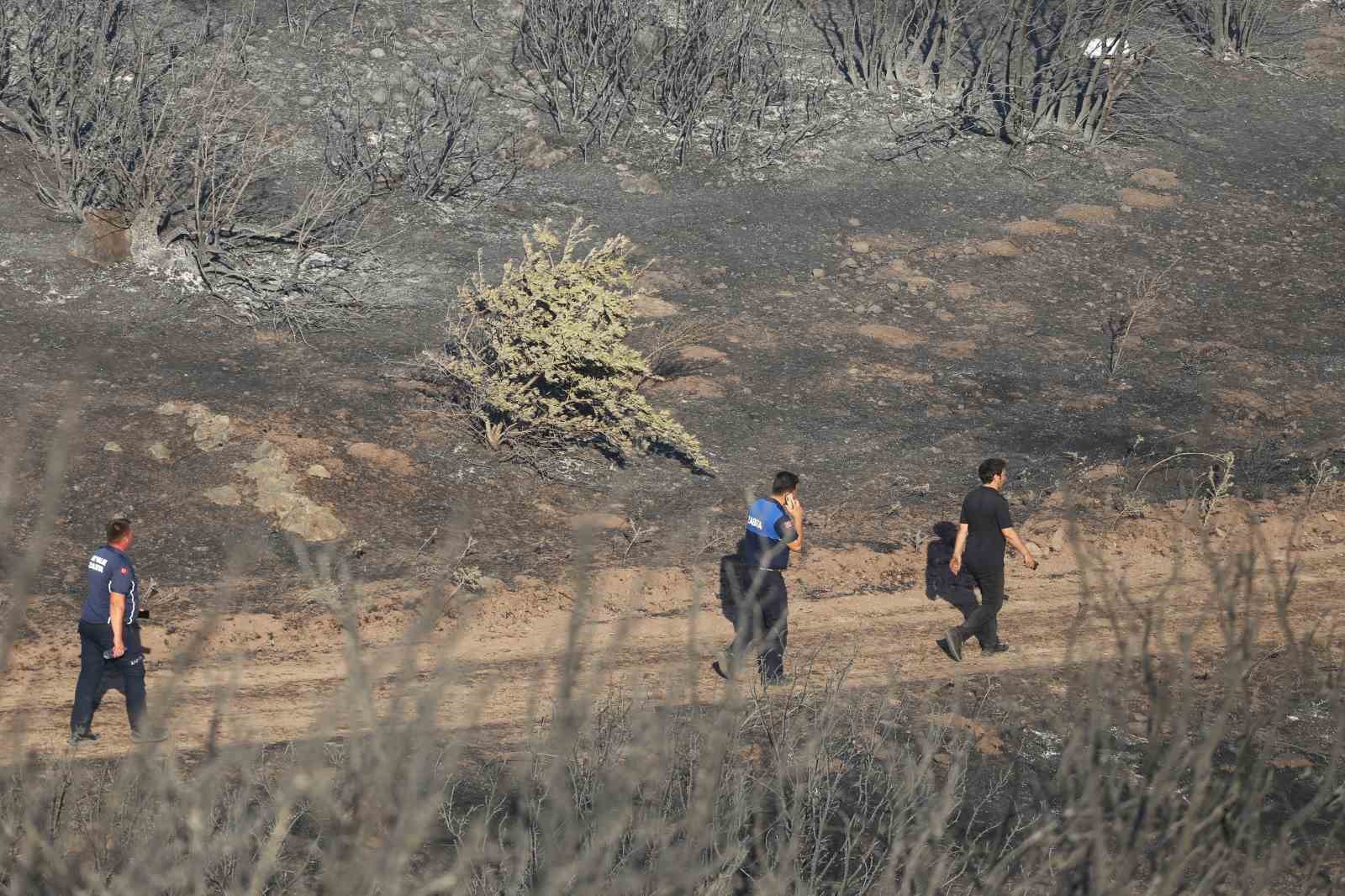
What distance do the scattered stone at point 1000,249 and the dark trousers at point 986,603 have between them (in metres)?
8.55

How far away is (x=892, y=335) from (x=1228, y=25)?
1227 centimetres

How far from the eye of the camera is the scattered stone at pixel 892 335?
49.5 ft

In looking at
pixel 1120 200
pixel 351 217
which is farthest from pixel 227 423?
pixel 1120 200

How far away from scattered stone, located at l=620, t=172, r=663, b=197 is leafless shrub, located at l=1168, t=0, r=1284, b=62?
36.4ft

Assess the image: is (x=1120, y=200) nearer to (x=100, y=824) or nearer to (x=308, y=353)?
(x=308, y=353)

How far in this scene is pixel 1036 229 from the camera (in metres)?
17.8

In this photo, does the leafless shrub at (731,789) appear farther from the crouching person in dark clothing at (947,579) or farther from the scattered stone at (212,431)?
the scattered stone at (212,431)

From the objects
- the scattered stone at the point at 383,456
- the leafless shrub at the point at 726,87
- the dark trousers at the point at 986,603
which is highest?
the leafless shrub at the point at 726,87

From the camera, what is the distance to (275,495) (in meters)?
11.0

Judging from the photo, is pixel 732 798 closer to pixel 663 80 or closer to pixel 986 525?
pixel 986 525

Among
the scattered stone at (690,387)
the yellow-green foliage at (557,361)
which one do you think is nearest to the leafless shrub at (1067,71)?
the scattered stone at (690,387)

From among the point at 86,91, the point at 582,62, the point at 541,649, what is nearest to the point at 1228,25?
the point at 582,62

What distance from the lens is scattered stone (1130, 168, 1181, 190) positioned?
19.1 metres

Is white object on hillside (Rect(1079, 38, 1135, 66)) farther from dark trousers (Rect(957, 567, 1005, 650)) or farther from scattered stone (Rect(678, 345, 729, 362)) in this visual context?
dark trousers (Rect(957, 567, 1005, 650))
